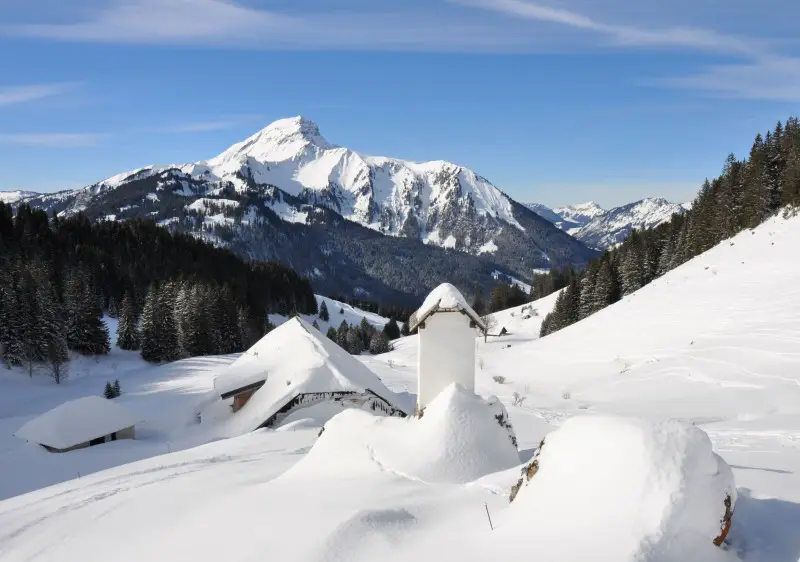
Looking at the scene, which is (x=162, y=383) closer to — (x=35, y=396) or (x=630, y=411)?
(x=35, y=396)

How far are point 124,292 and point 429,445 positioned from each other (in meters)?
85.0

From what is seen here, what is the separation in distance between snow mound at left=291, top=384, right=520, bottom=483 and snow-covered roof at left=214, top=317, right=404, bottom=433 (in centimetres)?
1669

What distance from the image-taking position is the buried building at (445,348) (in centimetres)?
1129

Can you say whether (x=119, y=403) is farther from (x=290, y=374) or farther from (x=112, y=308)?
(x=112, y=308)

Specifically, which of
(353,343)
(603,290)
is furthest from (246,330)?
(603,290)

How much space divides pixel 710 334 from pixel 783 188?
27.2m

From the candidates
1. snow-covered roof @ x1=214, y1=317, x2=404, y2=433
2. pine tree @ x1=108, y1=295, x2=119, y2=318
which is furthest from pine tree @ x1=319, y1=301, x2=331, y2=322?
snow-covered roof @ x1=214, y1=317, x2=404, y2=433

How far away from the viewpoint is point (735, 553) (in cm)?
525

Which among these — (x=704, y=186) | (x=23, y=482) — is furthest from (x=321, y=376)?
(x=704, y=186)

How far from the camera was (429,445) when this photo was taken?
8977mm

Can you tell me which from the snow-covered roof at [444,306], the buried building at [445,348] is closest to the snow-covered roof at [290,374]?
the buried building at [445,348]

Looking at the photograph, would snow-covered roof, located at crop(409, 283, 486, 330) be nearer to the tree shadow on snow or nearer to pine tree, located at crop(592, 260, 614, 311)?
the tree shadow on snow

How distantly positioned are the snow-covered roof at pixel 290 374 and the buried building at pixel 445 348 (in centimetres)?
1568

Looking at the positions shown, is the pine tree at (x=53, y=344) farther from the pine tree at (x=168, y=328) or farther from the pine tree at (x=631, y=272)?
the pine tree at (x=631, y=272)
